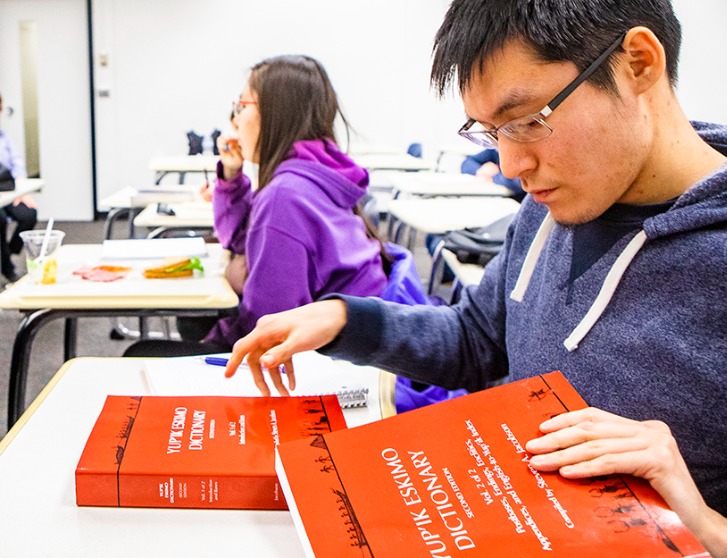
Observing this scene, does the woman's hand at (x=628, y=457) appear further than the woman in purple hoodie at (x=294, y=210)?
No

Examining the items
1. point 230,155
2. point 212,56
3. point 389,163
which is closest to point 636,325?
point 230,155

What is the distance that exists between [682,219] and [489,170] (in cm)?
414

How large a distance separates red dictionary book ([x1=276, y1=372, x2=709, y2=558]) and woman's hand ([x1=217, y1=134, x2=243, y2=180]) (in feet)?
5.86

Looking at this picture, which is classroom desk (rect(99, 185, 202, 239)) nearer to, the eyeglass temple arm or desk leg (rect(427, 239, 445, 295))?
desk leg (rect(427, 239, 445, 295))

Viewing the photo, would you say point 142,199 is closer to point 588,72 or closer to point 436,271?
point 436,271

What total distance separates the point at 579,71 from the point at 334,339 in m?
0.50

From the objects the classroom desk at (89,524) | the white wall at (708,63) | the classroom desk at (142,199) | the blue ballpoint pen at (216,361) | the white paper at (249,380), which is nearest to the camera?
the classroom desk at (89,524)

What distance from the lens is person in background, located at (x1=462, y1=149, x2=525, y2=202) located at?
4.20m

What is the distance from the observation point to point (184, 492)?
0.81 metres

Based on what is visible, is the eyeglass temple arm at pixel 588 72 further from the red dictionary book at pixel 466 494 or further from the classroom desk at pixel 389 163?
the classroom desk at pixel 389 163

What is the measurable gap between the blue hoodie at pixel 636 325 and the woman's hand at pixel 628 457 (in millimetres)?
178

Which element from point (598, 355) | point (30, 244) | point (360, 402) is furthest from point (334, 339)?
point (30, 244)

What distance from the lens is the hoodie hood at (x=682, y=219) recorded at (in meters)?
0.84

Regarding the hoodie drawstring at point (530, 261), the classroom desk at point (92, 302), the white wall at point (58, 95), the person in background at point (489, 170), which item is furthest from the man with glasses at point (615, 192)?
the white wall at point (58, 95)
